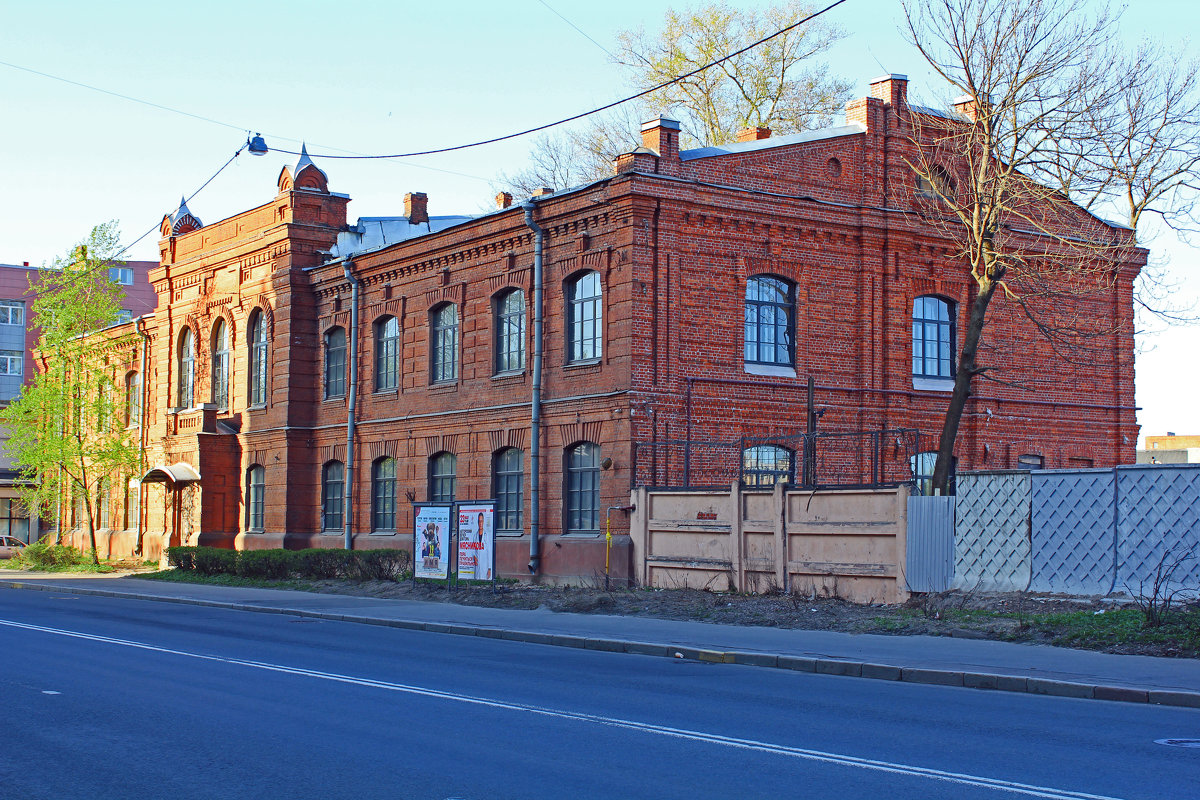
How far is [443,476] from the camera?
3123 centimetres

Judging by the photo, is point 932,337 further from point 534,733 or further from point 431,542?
point 534,733

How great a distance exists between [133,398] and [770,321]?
28884 mm

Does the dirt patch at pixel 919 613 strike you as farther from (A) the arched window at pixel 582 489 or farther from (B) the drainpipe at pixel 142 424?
(B) the drainpipe at pixel 142 424

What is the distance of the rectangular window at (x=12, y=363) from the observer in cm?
7288

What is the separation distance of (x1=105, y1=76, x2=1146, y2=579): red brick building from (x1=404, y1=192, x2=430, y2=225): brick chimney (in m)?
3.70

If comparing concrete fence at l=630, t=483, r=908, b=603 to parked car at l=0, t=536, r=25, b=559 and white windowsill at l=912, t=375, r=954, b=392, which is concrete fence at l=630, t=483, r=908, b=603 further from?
parked car at l=0, t=536, r=25, b=559

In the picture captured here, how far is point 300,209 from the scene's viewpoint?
119 ft

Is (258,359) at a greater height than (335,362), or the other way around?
(258,359)

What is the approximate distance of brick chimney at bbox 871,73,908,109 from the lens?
28844 mm

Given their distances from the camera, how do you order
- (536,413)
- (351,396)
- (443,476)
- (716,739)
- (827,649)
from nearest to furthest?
1. (716,739)
2. (827,649)
3. (536,413)
4. (443,476)
5. (351,396)

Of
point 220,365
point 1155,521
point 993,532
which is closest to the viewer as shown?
point 1155,521

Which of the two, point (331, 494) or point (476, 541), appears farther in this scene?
point (331, 494)

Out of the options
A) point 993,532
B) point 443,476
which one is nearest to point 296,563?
point 443,476

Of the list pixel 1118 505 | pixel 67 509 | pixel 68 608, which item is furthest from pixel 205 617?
pixel 67 509
